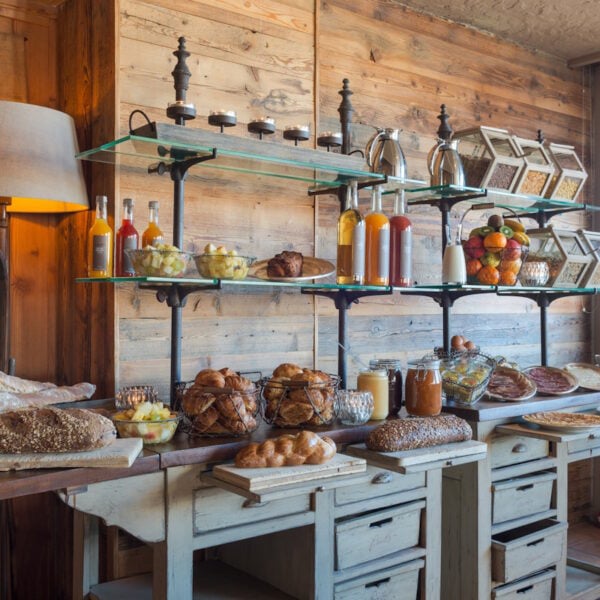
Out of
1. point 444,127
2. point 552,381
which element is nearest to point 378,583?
point 552,381

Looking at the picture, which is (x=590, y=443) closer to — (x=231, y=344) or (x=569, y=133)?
(x=231, y=344)

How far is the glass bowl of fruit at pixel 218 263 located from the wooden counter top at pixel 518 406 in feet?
3.03

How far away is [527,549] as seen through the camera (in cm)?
258

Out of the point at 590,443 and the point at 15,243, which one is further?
the point at 590,443

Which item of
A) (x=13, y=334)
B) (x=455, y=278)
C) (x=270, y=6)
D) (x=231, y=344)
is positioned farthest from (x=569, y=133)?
(x=13, y=334)

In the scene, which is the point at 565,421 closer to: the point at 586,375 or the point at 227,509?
the point at 586,375

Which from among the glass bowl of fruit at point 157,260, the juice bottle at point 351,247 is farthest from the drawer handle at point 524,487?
the glass bowl of fruit at point 157,260

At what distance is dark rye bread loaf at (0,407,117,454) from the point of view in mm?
1682

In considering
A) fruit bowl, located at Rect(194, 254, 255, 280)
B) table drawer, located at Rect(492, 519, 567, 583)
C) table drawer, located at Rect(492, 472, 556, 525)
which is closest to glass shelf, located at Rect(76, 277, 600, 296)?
fruit bowl, located at Rect(194, 254, 255, 280)

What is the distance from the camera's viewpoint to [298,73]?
9.12 feet

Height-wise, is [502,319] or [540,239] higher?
[540,239]

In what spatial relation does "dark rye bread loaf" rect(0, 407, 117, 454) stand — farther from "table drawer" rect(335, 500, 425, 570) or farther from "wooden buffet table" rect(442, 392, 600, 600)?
"wooden buffet table" rect(442, 392, 600, 600)

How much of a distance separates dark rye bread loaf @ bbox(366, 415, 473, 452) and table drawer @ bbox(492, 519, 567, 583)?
1.94 feet

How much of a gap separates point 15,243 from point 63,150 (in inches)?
16.4
